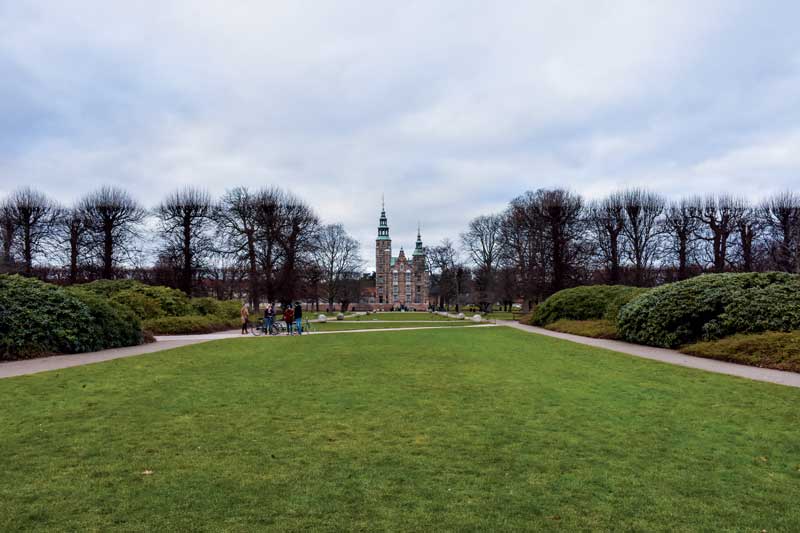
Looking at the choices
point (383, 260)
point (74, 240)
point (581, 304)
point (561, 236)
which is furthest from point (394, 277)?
point (581, 304)

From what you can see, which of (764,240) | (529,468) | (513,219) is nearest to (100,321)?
(529,468)

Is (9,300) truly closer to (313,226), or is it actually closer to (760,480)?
(760,480)

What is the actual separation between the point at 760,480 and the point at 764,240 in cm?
4347

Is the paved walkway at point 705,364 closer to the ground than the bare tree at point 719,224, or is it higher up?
closer to the ground

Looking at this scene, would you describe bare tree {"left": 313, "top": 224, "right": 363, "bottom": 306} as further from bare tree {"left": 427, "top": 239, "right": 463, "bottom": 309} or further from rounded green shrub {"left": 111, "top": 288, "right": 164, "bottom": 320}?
rounded green shrub {"left": 111, "top": 288, "right": 164, "bottom": 320}

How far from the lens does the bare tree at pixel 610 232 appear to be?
44.0 metres

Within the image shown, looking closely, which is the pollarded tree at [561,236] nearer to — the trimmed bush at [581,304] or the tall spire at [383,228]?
the trimmed bush at [581,304]

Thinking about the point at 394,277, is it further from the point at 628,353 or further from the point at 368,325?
the point at 628,353

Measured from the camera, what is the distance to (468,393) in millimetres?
8602

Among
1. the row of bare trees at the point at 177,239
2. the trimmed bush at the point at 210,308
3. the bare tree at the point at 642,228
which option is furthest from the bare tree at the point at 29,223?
the bare tree at the point at 642,228

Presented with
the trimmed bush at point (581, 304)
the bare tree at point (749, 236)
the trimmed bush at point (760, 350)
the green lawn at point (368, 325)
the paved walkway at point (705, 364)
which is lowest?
the green lawn at point (368, 325)

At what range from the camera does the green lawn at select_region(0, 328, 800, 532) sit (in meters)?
3.81

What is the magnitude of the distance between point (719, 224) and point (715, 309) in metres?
31.2

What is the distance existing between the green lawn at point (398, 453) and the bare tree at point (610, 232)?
3571 centimetres
